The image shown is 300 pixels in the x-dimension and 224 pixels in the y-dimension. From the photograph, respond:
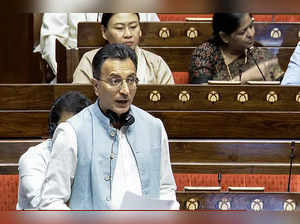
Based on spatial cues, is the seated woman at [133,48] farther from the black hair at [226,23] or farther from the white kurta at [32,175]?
the white kurta at [32,175]

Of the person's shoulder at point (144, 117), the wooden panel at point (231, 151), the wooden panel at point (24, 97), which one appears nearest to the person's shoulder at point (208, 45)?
the wooden panel at point (231, 151)

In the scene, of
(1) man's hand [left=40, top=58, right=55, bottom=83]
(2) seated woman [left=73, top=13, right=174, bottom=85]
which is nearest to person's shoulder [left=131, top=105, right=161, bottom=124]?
Answer: (2) seated woman [left=73, top=13, right=174, bottom=85]

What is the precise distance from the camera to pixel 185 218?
13 cm

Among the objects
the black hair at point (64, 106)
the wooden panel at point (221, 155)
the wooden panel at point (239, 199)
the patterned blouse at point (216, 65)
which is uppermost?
the patterned blouse at point (216, 65)

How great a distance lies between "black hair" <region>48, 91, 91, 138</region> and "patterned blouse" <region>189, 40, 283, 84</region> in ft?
1.78

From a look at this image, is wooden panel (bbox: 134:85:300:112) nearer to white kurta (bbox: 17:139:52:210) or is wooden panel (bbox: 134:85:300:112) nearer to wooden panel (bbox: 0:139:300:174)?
wooden panel (bbox: 0:139:300:174)

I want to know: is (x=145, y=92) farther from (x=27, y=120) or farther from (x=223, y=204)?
(x=223, y=204)

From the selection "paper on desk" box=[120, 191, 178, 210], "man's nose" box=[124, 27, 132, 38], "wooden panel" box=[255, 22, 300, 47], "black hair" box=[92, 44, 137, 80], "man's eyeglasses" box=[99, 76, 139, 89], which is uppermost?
"wooden panel" box=[255, 22, 300, 47]

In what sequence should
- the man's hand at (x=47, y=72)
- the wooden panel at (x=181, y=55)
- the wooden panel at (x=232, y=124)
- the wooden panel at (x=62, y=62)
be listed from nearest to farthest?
1. the wooden panel at (x=232, y=124)
2. the wooden panel at (x=62, y=62)
3. the wooden panel at (x=181, y=55)
4. the man's hand at (x=47, y=72)

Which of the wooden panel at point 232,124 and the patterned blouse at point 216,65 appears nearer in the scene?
the wooden panel at point 232,124

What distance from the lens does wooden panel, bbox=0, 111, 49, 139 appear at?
→ 74.4 inches

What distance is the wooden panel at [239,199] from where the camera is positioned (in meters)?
1.52

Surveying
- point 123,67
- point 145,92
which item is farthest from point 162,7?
point 145,92

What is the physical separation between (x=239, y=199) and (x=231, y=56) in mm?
613
